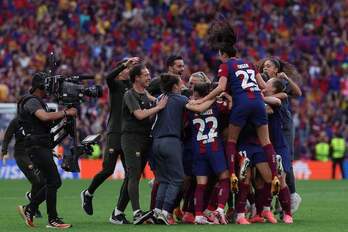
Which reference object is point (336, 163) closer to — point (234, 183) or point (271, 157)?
point (271, 157)

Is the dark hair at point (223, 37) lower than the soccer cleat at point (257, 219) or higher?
higher

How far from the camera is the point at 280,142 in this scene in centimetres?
1634

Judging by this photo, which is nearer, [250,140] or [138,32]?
[250,140]

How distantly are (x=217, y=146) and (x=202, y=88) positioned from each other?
0.85 m

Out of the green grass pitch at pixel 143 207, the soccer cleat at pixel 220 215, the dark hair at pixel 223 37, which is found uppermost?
the dark hair at pixel 223 37

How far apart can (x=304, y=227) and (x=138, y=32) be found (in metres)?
26.1

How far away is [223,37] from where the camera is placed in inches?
602

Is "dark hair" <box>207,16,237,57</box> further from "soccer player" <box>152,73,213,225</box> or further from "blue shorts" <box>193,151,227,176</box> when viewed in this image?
"blue shorts" <box>193,151,227,176</box>

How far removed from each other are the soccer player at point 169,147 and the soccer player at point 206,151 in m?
0.23

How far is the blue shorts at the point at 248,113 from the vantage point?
15164 millimetres

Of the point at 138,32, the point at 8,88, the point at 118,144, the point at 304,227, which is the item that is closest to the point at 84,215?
the point at 118,144

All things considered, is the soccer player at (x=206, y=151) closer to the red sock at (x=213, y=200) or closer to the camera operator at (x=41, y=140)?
the red sock at (x=213, y=200)

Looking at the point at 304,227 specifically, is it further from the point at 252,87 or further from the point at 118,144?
the point at 118,144

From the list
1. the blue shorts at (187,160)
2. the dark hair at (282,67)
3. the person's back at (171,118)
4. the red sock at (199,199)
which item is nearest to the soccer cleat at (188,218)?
the red sock at (199,199)
